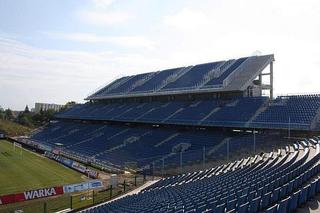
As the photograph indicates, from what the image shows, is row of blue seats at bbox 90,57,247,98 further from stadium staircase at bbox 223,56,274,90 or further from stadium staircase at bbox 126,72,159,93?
stadium staircase at bbox 223,56,274,90

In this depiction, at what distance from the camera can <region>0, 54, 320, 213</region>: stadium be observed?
14312mm

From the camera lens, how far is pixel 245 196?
34.0 ft

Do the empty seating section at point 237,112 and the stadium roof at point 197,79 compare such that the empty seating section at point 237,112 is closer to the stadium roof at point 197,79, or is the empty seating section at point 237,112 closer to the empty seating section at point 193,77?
the stadium roof at point 197,79

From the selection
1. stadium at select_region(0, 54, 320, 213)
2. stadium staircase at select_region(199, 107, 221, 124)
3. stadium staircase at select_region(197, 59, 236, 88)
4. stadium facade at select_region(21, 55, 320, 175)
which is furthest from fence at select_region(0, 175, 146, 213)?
stadium staircase at select_region(197, 59, 236, 88)

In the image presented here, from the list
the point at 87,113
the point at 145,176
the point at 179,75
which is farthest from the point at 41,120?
the point at 145,176

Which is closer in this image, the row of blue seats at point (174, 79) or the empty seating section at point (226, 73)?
the empty seating section at point (226, 73)

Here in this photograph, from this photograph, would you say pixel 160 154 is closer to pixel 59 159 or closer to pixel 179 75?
pixel 59 159

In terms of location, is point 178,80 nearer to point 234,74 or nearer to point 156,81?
point 156,81

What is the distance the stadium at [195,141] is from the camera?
14.3m

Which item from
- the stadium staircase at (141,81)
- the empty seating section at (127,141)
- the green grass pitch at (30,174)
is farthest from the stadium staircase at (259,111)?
the stadium staircase at (141,81)

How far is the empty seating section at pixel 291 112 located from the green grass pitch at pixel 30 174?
15.9 meters

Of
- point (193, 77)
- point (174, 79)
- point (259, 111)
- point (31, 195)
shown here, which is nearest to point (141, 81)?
point (174, 79)

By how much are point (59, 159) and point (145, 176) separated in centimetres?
1628

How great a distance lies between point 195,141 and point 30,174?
14.7 m
